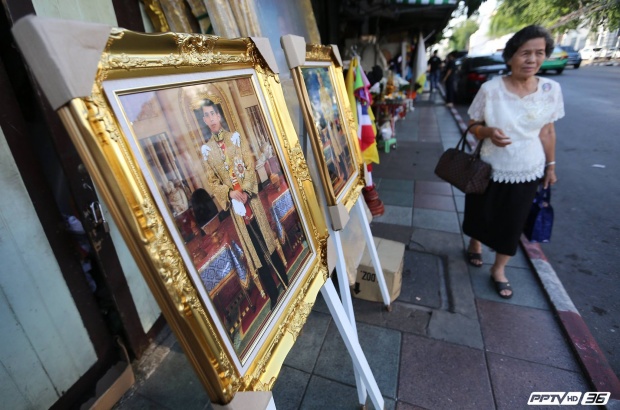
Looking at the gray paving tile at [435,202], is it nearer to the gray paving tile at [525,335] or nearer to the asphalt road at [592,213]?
the asphalt road at [592,213]

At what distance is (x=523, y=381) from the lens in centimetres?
197

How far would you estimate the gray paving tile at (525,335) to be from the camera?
6.94 ft

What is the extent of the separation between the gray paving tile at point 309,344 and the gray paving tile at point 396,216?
1.85m

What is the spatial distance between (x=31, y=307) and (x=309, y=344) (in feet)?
5.68

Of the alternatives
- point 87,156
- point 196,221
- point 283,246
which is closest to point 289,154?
point 283,246

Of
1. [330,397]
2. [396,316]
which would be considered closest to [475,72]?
[396,316]

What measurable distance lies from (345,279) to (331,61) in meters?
1.31

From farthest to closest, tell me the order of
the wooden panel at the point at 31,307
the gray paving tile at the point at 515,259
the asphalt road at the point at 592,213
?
the gray paving tile at the point at 515,259 → the asphalt road at the point at 592,213 → the wooden panel at the point at 31,307

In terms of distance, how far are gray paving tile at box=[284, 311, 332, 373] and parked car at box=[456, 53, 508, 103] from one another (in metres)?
12.3

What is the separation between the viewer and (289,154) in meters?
1.20

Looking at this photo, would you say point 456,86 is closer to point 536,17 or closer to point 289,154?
point 536,17

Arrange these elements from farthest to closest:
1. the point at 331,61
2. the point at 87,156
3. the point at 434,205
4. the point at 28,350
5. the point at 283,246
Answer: the point at 434,205 → the point at 331,61 → the point at 28,350 → the point at 283,246 → the point at 87,156

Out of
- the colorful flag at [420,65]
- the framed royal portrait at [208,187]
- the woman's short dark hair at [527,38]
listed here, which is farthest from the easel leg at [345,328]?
the colorful flag at [420,65]

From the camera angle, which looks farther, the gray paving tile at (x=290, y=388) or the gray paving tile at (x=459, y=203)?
the gray paving tile at (x=459, y=203)
